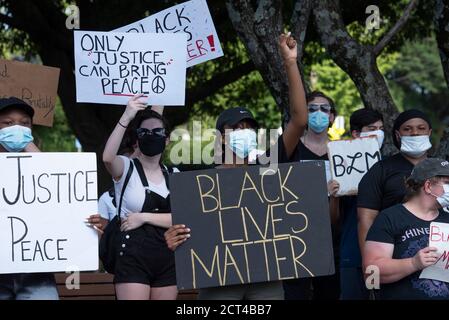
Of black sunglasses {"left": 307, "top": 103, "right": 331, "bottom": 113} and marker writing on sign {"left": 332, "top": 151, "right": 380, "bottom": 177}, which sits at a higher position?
black sunglasses {"left": 307, "top": 103, "right": 331, "bottom": 113}

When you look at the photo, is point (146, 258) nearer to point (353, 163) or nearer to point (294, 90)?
point (294, 90)

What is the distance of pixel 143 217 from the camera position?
631cm

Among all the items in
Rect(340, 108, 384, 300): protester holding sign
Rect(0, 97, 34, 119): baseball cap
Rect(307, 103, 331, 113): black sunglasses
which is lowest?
Rect(340, 108, 384, 300): protester holding sign

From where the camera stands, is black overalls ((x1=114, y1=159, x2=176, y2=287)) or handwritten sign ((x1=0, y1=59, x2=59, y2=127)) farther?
handwritten sign ((x1=0, y1=59, x2=59, y2=127))

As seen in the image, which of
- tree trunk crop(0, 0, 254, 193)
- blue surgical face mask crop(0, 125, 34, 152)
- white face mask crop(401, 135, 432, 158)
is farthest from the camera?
tree trunk crop(0, 0, 254, 193)

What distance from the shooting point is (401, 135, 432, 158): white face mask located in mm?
6816

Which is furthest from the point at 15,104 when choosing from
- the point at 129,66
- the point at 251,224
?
the point at 251,224

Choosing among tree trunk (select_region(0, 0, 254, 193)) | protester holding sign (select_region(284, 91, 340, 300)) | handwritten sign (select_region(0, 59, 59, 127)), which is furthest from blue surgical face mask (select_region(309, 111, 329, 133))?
tree trunk (select_region(0, 0, 254, 193))

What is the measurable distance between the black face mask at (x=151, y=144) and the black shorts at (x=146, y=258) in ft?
1.52

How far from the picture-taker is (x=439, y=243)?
233 inches

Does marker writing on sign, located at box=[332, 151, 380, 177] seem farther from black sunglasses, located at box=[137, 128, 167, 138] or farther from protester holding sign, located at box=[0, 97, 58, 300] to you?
protester holding sign, located at box=[0, 97, 58, 300]
